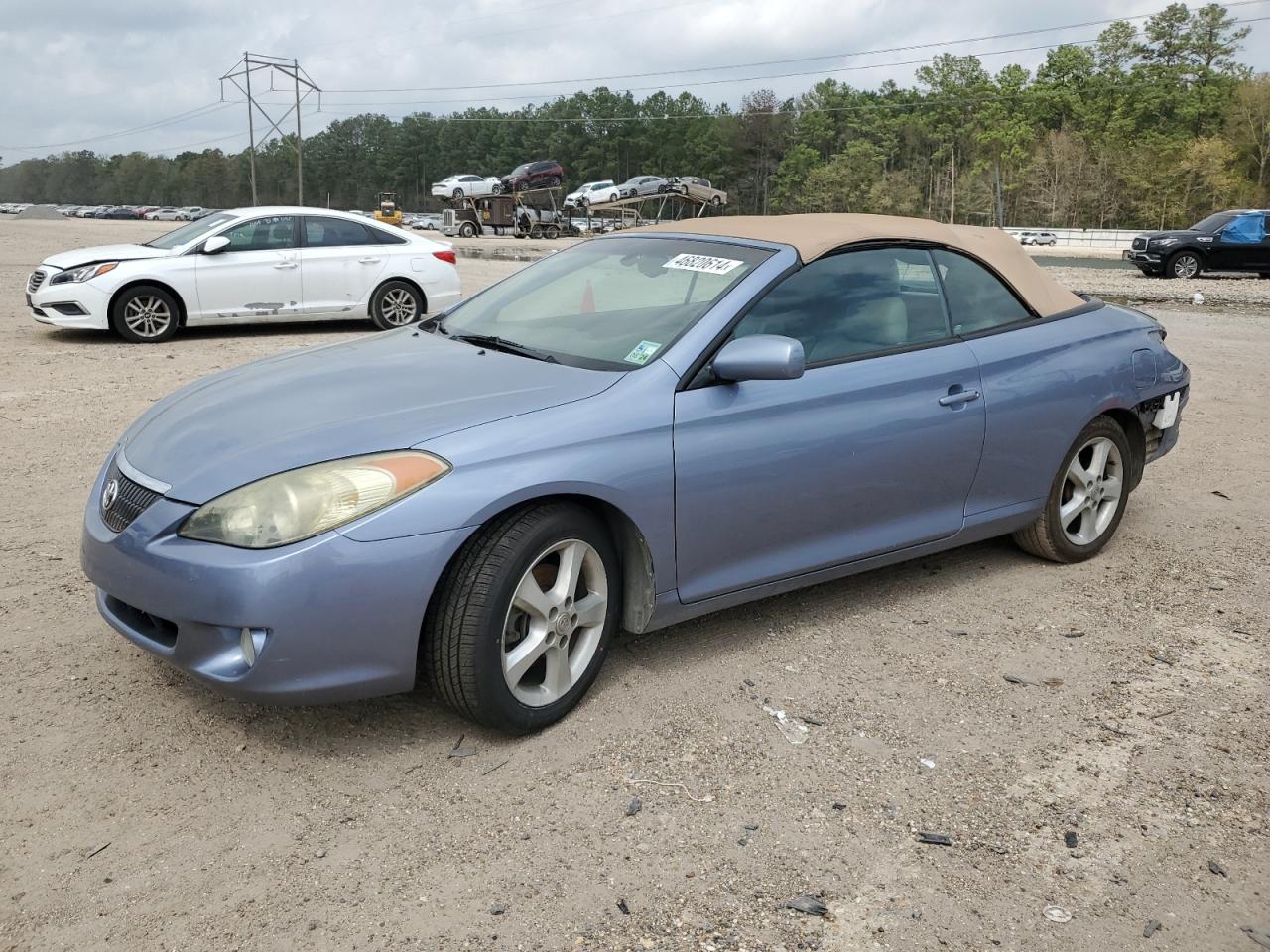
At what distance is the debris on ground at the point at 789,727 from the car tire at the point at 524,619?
583 millimetres

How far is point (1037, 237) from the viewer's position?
7362 cm

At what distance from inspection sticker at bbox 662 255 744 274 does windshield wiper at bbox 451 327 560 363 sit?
0.66 meters

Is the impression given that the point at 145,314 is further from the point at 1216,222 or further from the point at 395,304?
the point at 1216,222

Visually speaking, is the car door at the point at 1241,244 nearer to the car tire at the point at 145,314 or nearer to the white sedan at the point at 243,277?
the white sedan at the point at 243,277

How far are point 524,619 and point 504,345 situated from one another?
119 cm

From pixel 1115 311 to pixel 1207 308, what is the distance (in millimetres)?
13782

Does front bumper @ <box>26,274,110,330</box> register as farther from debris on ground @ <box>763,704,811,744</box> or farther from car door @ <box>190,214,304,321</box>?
debris on ground @ <box>763,704,811,744</box>

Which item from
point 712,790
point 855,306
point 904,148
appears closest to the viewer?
point 712,790

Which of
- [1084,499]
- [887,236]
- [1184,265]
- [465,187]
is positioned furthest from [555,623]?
[465,187]

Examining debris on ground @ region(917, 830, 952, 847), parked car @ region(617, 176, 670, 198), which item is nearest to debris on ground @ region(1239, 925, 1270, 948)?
debris on ground @ region(917, 830, 952, 847)

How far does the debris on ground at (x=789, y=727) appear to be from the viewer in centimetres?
339

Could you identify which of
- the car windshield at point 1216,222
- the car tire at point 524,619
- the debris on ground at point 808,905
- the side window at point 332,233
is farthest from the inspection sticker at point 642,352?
the car windshield at point 1216,222

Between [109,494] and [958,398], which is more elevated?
[958,398]

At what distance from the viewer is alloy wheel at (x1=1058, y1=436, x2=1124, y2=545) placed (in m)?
4.90
